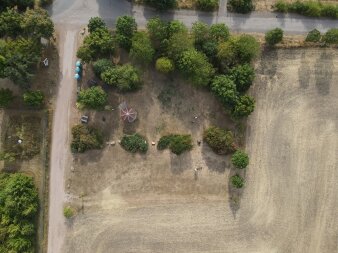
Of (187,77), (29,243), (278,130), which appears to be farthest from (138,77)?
(29,243)

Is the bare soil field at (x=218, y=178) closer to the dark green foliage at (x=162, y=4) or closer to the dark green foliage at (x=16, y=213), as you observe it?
the dark green foliage at (x=16, y=213)

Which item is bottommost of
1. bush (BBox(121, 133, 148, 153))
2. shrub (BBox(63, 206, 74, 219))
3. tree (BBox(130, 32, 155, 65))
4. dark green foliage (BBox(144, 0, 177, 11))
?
shrub (BBox(63, 206, 74, 219))

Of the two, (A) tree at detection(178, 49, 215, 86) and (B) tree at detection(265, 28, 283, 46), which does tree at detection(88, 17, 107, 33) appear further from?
(B) tree at detection(265, 28, 283, 46)

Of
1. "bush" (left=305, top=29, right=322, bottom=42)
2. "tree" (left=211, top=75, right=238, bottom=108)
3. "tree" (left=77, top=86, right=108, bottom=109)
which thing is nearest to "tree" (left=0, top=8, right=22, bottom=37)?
"tree" (left=77, top=86, right=108, bottom=109)

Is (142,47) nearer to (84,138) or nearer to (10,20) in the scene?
(84,138)

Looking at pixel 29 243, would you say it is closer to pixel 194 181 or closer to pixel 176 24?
pixel 194 181
